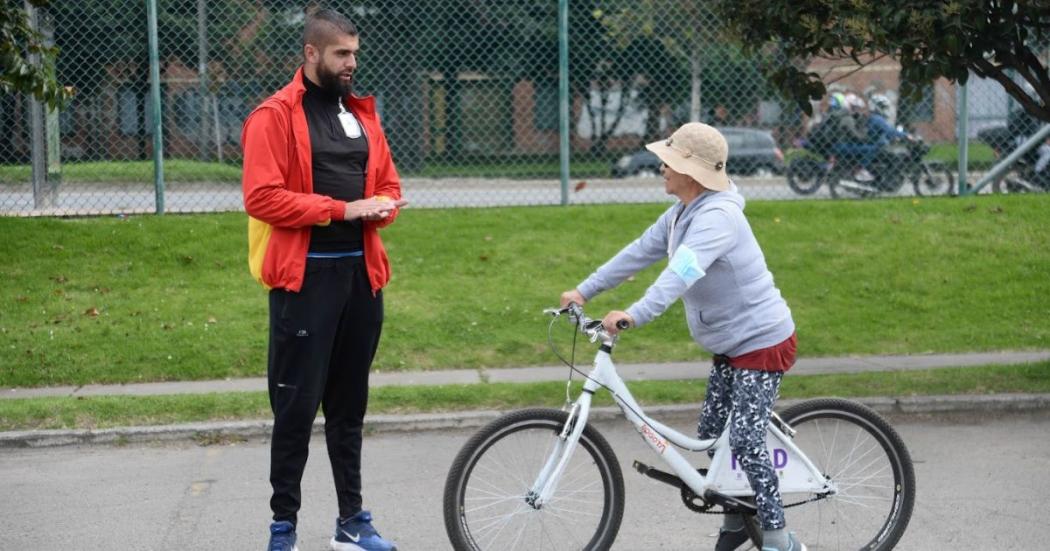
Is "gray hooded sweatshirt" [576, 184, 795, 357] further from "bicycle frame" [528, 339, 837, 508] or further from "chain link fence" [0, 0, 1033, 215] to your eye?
"chain link fence" [0, 0, 1033, 215]

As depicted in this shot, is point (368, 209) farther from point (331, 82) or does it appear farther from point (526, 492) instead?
point (526, 492)

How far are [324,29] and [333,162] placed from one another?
0.51 meters

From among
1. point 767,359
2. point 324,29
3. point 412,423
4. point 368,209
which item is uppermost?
point 324,29

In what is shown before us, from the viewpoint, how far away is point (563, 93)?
12.2m

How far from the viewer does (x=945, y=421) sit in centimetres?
808

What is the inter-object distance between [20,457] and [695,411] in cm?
390

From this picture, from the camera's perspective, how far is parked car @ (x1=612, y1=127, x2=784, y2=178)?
41.3ft

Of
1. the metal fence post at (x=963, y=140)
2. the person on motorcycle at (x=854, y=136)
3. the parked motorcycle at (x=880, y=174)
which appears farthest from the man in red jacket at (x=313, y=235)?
the metal fence post at (x=963, y=140)

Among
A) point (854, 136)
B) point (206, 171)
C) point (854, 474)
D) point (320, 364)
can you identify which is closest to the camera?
point (320, 364)

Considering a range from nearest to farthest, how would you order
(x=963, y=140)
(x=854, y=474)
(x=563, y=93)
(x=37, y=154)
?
(x=854, y=474), (x=37, y=154), (x=563, y=93), (x=963, y=140)

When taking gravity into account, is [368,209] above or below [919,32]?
below

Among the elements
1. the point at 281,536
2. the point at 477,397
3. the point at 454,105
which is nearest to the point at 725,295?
the point at 281,536

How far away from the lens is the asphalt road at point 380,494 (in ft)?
19.0

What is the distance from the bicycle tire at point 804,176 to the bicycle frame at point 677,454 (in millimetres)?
8008
